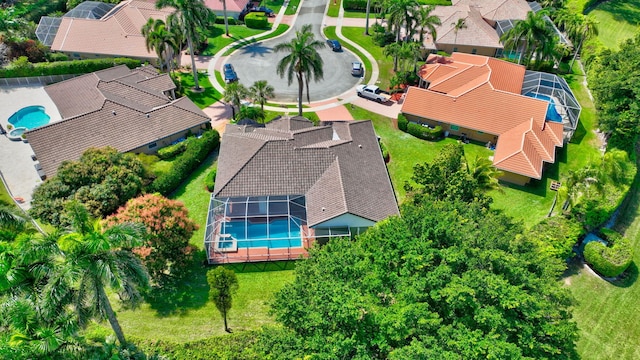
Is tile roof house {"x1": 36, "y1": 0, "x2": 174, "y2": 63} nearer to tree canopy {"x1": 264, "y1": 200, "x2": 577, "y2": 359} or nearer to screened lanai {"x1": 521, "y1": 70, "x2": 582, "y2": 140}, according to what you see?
tree canopy {"x1": 264, "y1": 200, "x2": 577, "y2": 359}

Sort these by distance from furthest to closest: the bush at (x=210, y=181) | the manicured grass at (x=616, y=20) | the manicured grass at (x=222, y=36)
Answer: the manicured grass at (x=616, y=20)
the manicured grass at (x=222, y=36)
the bush at (x=210, y=181)

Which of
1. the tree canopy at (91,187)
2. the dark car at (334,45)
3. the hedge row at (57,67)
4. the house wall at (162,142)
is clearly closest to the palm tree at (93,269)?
the tree canopy at (91,187)

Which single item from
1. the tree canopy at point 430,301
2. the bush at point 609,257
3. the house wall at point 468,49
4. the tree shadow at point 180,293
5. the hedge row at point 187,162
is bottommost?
the tree shadow at point 180,293

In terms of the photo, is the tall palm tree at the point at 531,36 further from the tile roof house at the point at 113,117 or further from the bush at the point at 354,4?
the tile roof house at the point at 113,117

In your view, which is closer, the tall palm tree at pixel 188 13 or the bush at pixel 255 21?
the tall palm tree at pixel 188 13

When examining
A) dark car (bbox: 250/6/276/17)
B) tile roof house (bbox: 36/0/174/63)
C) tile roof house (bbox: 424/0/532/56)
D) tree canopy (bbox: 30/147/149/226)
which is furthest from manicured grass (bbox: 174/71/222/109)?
tile roof house (bbox: 424/0/532/56)

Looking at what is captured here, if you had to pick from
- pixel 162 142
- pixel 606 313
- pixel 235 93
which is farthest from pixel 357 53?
pixel 606 313

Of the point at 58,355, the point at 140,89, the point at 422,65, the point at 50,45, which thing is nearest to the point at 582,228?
the point at 422,65
